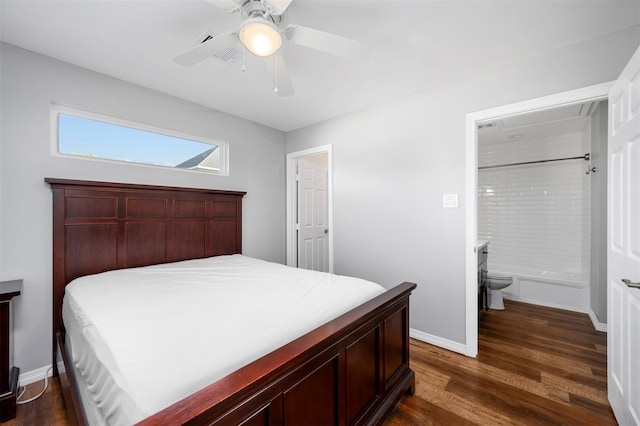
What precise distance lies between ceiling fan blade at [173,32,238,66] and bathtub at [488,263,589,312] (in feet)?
14.9

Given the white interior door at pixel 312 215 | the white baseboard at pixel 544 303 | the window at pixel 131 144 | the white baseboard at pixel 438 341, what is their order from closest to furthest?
the window at pixel 131 144, the white baseboard at pixel 438 341, the white baseboard at pixel 544 303, the white interior door at pixel 312 215

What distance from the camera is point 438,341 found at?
8.50ft

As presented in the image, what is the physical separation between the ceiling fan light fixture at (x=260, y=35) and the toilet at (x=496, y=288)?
3.61m

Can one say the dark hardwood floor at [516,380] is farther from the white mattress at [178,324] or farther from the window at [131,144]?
the window at [131,144]

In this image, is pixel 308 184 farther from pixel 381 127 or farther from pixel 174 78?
pixel 174 78

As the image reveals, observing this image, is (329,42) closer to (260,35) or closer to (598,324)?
(260,35)

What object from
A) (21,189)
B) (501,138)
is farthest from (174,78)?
(501,138)

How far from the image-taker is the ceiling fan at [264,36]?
51.4 inches

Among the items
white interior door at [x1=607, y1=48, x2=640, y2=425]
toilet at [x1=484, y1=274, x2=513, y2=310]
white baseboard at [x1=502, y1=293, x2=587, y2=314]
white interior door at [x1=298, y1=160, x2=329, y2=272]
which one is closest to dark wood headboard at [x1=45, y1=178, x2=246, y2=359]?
white interior door at [x1=298, y1=160, x2=329, y2=272]

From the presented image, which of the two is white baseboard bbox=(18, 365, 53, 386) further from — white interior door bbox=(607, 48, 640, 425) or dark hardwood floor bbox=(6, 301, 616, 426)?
white interior door bbox=(607, 48, 640, 425)

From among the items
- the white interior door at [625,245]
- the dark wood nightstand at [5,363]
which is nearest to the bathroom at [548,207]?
the white interior door at [625,245]

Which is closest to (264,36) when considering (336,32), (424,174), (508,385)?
(336,32)

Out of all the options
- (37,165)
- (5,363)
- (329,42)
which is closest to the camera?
(329,42)

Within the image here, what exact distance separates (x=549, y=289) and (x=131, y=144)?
5333 millimetres
